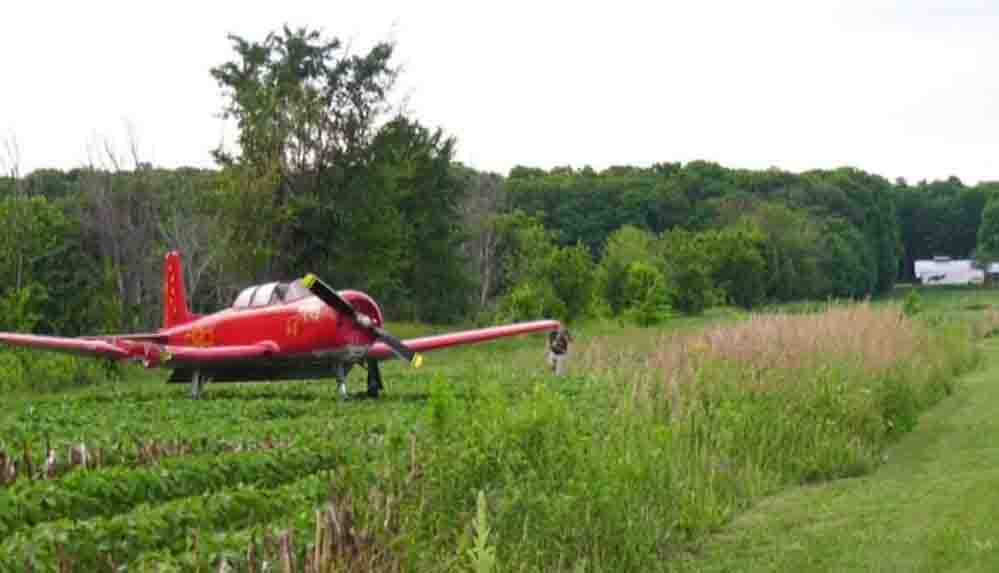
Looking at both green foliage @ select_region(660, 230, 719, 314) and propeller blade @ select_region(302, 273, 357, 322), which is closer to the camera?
propeller blade @ select_region(302, 273, 357, 322)

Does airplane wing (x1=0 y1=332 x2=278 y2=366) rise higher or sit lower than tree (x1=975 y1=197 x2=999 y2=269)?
lower

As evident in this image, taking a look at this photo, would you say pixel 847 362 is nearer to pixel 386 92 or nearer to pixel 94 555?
pixel 94 555

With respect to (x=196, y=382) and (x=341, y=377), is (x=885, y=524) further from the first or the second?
(x=196, y=382)

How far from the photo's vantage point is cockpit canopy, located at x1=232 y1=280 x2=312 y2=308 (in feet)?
69.6

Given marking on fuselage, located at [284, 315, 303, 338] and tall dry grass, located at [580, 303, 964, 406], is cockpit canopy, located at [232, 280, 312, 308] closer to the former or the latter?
marking on fuselage, located at [284, 315, 303, 338]

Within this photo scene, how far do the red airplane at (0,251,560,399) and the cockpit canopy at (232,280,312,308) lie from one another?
0.02 meters

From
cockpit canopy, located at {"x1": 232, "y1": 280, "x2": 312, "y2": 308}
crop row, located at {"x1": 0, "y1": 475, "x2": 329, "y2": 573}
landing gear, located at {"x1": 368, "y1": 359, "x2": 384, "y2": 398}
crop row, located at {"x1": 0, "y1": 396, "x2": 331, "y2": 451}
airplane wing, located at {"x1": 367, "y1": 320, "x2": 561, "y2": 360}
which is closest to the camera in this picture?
crop row, located at {"x1": 0, "y1": 475, "x2": 329, "y2": 573}

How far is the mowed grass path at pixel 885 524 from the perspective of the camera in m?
8.50

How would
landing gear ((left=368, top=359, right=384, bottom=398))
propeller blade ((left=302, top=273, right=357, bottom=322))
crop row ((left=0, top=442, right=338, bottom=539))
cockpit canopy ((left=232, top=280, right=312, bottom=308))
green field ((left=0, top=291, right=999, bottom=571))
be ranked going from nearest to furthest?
green field ((left=0, top=291, right=999, bottom=571)) < crop row ((left=0, top=442, right=338, bottom=539)) < propeller blade ((left=302, top=273, right=357, bottom=322)) < landing gear ((left=368, top=359, right=384, bottom=398)) < cockpit canopy ((left=232, top=280, right=312, bottom=308))

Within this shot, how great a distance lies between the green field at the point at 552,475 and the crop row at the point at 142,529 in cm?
2

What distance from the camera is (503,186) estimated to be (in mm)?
86250

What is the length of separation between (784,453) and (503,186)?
7384 cm

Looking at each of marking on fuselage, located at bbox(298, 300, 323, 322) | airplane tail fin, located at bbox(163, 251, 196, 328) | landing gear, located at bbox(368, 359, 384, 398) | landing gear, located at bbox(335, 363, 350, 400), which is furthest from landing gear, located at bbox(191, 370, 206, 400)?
airplane tail fin, located at bbox(163, 251, 196, 328)

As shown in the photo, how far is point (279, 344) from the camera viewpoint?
20.5 m
